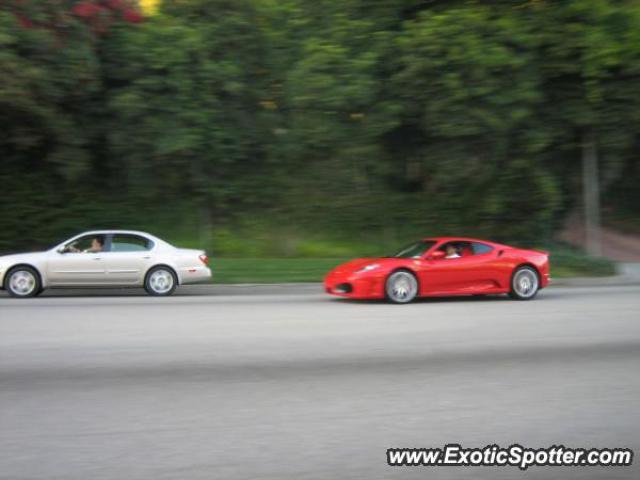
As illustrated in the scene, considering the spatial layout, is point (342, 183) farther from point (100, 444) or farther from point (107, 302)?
point (100, 444)

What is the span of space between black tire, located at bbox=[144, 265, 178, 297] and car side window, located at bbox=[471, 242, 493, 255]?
6.25 m

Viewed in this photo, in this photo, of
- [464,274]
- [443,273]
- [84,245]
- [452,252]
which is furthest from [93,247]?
[464,274]

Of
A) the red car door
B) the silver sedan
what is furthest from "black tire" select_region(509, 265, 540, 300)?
the silver sedan

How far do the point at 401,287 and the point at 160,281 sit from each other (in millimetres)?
5316

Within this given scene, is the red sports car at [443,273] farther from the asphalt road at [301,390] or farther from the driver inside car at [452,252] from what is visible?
the asphalt road at [301,390]

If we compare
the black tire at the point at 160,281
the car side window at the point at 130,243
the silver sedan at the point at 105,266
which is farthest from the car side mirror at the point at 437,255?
the car side window at the point at 130,243

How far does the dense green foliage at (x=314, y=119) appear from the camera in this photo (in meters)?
21.0

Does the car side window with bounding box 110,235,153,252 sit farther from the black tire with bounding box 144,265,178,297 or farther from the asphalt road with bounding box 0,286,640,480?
the asphalt road with bounding box 0,286,640,480

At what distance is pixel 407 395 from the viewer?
22.1 ft

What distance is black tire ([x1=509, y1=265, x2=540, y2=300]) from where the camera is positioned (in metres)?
14.4

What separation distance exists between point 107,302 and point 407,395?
29.2ft

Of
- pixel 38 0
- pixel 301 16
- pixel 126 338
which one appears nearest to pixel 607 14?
pixel 301 16

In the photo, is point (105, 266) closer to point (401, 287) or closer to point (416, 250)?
point (401, 287)

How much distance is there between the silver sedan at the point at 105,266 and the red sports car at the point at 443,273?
359 cm
